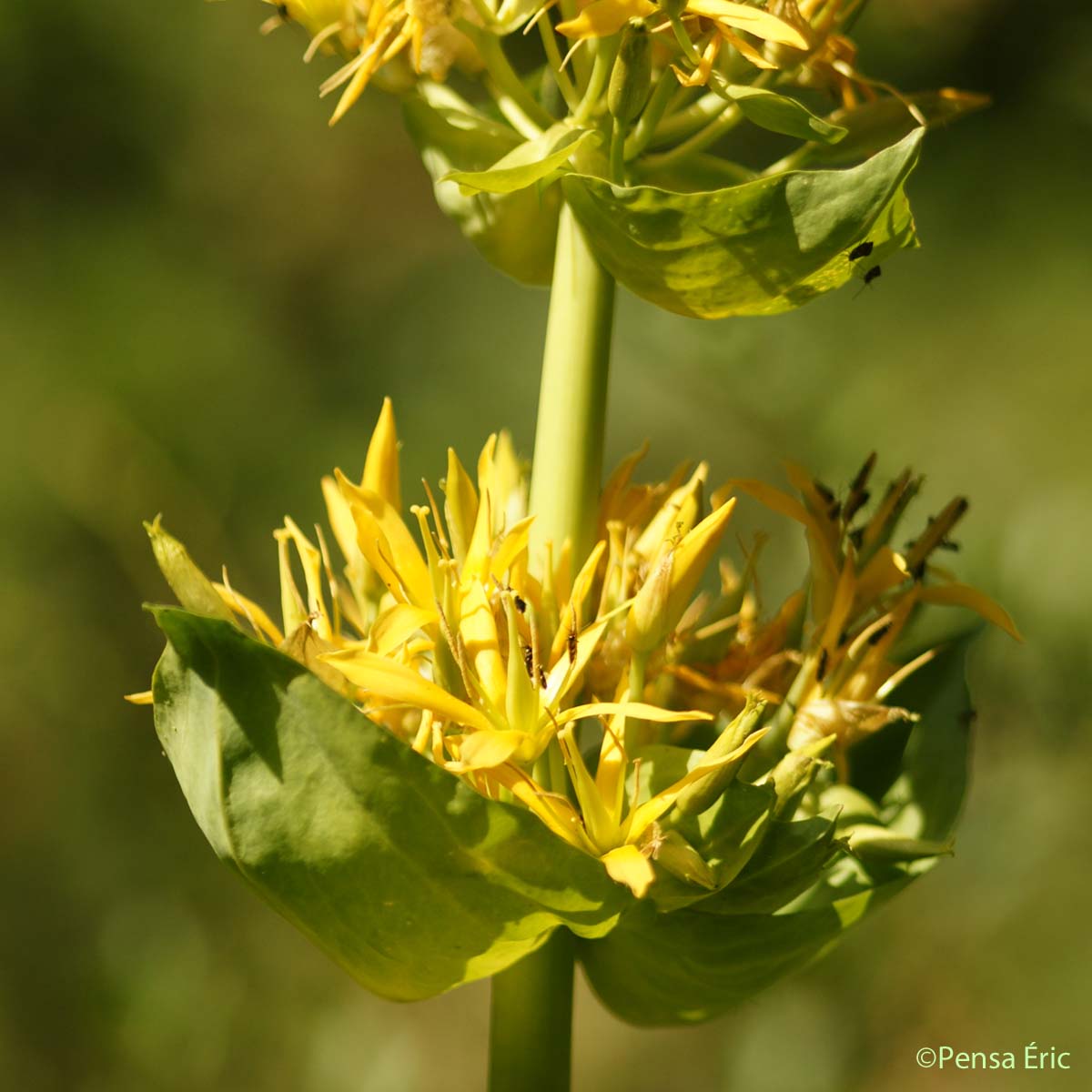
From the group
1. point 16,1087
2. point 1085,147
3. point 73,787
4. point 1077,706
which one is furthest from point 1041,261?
point 16,1087

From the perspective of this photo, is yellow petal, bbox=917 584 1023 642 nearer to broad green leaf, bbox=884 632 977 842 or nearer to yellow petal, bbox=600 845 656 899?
broad green leaf, bbox=884 632 977 842

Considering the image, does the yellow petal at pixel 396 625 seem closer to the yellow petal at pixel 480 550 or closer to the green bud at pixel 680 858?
the yellow petal at pixel 480 550

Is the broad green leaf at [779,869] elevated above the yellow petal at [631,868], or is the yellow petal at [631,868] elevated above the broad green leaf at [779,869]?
the yellow petal at [631,868]

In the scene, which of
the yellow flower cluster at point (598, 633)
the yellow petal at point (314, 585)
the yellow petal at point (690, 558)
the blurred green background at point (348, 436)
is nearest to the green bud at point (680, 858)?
the yellow flower cluster at point (598, 633)

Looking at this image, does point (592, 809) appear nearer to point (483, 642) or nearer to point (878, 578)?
point (483, 642)

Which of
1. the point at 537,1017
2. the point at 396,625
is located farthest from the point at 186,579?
the point at 537,1017

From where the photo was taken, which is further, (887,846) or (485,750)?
(887,846)

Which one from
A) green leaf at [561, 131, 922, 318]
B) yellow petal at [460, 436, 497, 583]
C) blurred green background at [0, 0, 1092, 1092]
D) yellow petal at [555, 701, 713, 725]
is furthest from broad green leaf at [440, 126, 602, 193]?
blurred green background at [0, 0, 1092, 1092]
